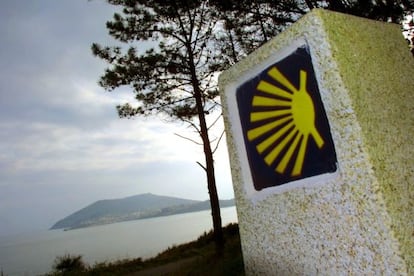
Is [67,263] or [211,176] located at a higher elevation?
[211,176]

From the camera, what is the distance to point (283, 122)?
1264 mm

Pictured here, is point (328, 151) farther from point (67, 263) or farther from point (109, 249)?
point (109, 249)

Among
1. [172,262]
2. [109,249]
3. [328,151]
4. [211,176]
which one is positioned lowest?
[109,249]

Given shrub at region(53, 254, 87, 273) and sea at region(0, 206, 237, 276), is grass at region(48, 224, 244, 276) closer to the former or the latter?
shrub at region(53, 254, 87, 273)

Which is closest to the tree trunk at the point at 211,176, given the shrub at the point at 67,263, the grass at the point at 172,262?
the grass at the point at 172,262

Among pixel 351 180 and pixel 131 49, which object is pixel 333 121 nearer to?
pixel 351 180

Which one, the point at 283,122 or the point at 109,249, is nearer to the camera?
the point at 283,122

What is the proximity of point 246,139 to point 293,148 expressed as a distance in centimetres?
29

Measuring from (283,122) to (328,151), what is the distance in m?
0.24

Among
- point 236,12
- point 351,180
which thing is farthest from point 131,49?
point 351,180

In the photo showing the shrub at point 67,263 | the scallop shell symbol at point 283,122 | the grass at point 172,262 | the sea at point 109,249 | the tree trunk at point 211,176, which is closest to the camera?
the scallop shell symbol at point 283,122

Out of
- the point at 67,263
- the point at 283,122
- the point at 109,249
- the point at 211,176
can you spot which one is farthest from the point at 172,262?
the point at 109,249

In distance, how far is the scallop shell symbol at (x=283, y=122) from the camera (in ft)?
3.89

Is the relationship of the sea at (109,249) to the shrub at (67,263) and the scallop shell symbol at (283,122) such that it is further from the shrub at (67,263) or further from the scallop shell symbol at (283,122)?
the scallop shell symbol at (283,122)
